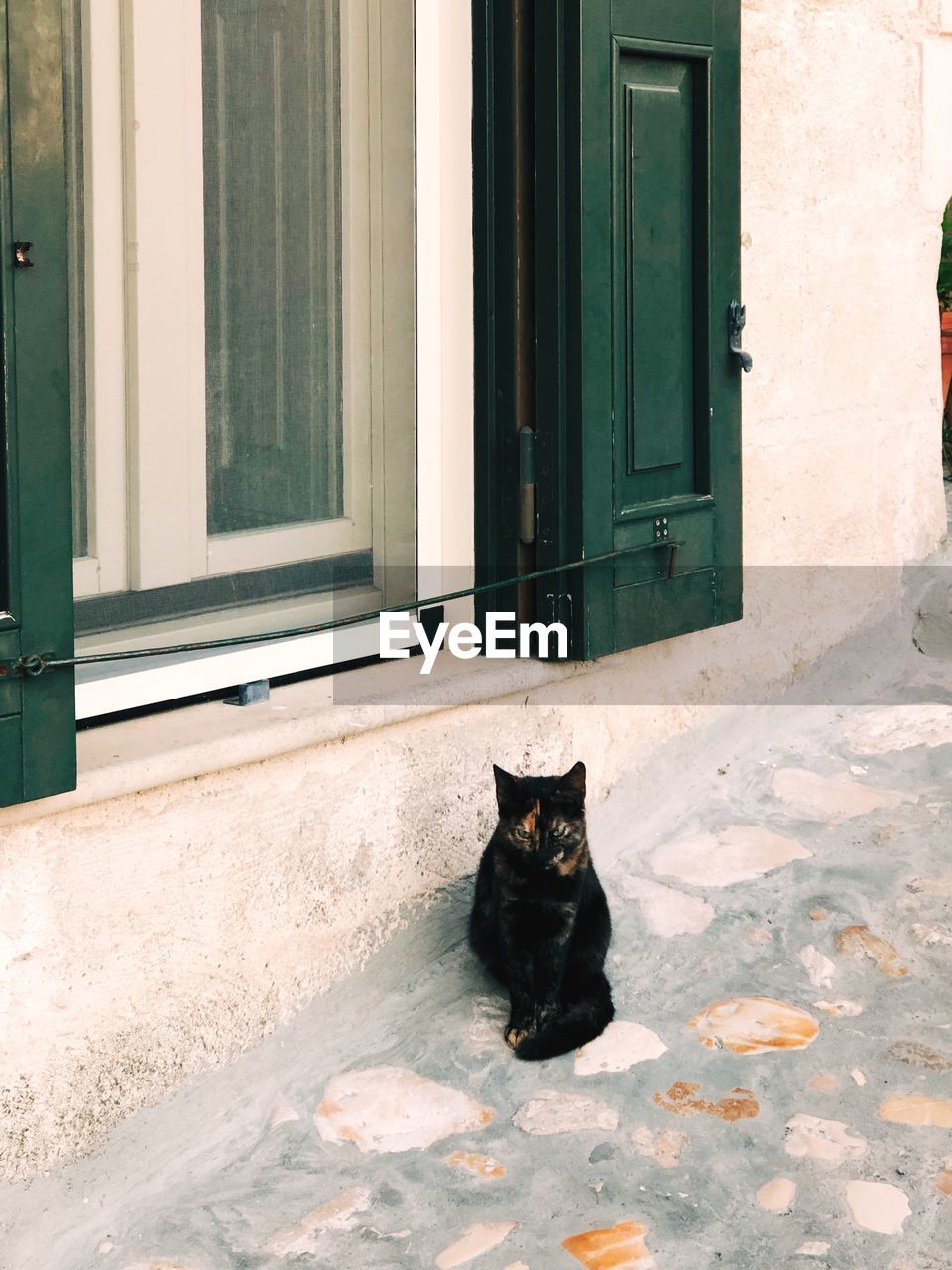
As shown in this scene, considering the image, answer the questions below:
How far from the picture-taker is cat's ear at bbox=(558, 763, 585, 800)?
3412mm

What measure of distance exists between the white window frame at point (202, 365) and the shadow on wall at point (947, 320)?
343 cm

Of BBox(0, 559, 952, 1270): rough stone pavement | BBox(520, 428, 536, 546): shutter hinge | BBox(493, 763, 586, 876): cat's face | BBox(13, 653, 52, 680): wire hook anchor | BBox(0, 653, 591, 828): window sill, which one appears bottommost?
BBox(0, 559, 952, 1270): rough stone pavement

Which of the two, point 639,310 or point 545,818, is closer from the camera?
point 545,818

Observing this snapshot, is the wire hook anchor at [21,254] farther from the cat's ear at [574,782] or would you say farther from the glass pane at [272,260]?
the cat's ear at [574,782]

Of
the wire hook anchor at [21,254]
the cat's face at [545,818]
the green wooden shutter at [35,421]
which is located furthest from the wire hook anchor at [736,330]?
the wire hook anchor at [21,254]

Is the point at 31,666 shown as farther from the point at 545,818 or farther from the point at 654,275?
the point at 654,275

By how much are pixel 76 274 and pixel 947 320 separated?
15.4 ft

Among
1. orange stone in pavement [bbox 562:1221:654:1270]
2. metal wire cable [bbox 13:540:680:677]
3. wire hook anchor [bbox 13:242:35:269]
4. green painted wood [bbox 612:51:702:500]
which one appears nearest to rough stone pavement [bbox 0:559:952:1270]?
orange stone in pavement [bbox 562:1221:654:1270]

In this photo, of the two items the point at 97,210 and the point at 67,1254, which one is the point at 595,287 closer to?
the point at 97,210

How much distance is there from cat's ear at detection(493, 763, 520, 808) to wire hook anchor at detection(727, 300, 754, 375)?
4.31 ft

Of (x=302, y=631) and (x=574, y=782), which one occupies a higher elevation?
(x=302, y=631)

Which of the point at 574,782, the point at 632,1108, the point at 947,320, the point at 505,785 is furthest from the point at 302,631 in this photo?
the point at 947,320

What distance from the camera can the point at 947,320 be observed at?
271 inches

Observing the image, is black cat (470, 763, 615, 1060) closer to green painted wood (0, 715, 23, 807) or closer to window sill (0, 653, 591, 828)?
window sill (0, 653, 591, 828)
